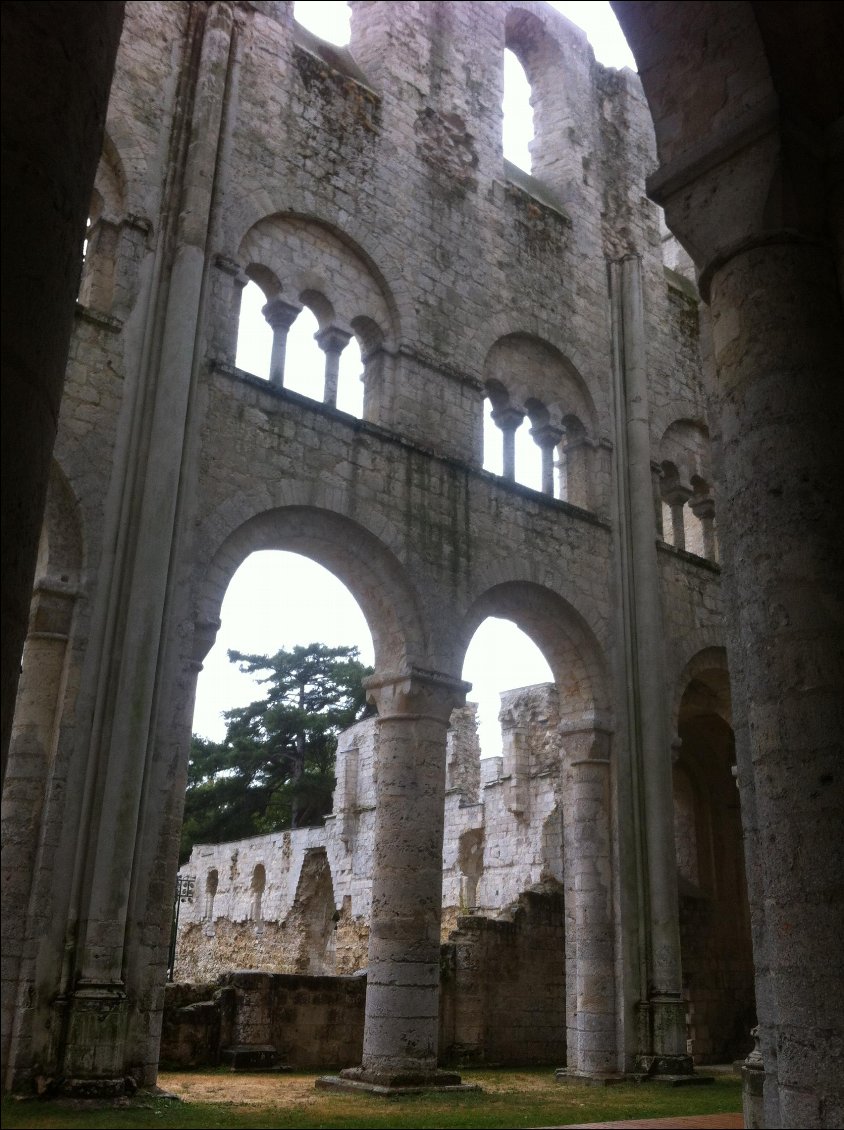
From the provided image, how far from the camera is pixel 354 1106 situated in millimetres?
8477

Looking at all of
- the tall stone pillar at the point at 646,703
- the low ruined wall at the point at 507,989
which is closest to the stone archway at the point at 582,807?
the tall stone pillar at the point at 646,703

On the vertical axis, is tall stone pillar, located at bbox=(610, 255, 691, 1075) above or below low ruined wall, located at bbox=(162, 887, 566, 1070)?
above

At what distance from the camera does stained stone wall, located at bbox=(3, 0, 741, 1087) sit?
8.48 metres

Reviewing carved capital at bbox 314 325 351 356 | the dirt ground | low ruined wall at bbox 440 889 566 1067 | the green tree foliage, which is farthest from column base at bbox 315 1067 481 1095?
the green tree foliage

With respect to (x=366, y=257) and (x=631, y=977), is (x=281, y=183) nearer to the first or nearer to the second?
(x=366, y=257)

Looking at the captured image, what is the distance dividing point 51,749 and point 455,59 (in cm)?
1067

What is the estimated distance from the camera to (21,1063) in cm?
759

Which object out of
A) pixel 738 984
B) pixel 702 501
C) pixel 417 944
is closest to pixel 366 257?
pixel 702 501

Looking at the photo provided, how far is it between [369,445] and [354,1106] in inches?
246

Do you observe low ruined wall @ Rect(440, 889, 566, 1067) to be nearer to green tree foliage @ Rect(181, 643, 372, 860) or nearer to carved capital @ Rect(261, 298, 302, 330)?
carved capital @ Rect(261, 298, 302, 330)

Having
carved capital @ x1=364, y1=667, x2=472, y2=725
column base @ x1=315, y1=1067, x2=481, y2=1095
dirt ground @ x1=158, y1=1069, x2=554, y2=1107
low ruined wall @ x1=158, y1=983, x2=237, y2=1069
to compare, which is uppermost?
carved capital @ x1=364, y1=667, x2=472, y2=725

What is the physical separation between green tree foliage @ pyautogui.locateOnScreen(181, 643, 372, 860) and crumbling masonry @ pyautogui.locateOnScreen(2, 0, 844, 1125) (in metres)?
21.2

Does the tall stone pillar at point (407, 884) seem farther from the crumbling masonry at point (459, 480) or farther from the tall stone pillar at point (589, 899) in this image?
the tall stone pillar at point (589, 899)

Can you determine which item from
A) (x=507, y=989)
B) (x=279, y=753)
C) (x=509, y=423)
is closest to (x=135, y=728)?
(x=509, y=423)
